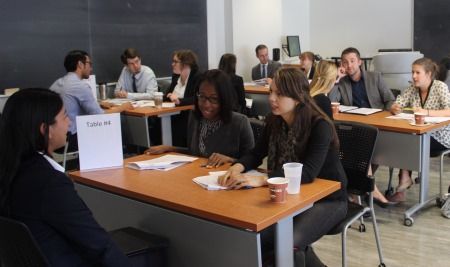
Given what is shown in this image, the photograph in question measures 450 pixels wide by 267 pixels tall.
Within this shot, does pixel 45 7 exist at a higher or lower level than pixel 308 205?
higher

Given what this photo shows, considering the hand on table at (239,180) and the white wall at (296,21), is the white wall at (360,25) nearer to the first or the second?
the white wall at (296,21)

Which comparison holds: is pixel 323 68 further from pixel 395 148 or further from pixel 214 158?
pixel 214 158

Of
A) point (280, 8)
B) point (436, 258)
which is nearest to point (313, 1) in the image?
point (280, 8)

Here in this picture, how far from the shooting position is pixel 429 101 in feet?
14.1

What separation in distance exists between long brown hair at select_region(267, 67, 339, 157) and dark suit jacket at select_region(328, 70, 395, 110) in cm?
233

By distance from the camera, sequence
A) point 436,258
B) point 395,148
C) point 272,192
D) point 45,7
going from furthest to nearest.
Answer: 1. point 45,7
2. point 395,148
3. point 436,258
4. point 272,192

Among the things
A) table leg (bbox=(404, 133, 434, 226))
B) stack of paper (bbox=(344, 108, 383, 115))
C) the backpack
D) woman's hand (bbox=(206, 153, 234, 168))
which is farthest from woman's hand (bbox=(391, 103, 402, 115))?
woman's hand (bbox=(206, 153, 234, 168))

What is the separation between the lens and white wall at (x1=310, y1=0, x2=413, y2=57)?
941cm

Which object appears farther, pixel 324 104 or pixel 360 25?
pixel 360 25

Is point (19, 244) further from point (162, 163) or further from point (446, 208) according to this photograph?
point (446, 208)

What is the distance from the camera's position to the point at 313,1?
416 inches

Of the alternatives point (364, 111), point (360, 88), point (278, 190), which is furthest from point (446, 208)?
point (278, 190)

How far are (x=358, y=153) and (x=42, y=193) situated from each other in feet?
6.37

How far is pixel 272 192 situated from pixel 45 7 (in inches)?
197
